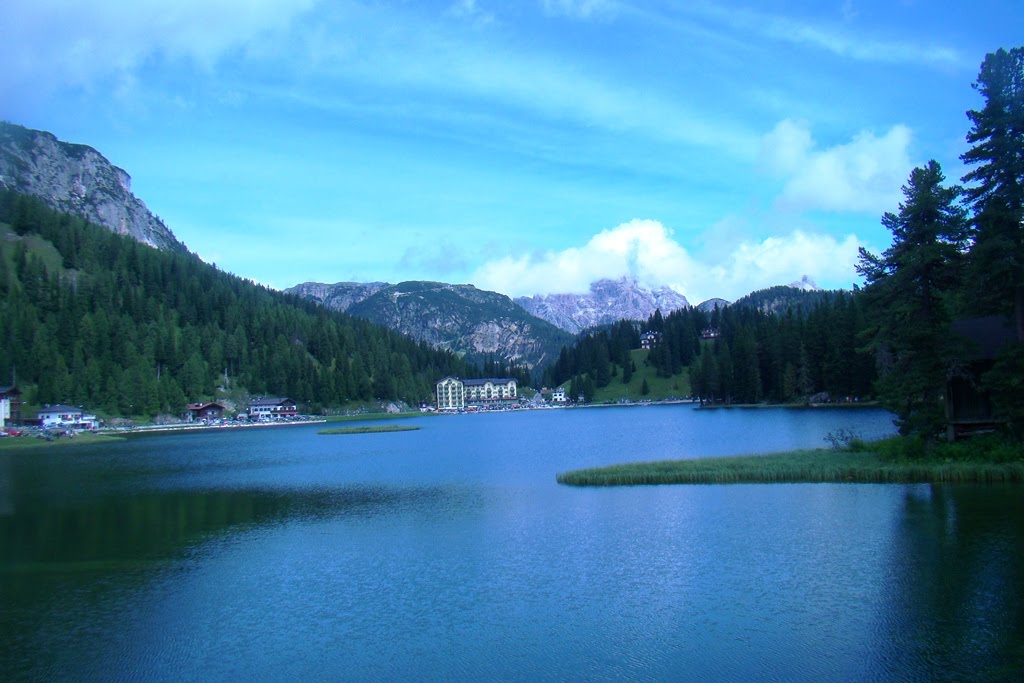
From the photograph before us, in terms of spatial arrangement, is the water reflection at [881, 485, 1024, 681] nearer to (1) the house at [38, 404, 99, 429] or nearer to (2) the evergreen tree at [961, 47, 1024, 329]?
(2) the evergreen tree at [961, 47, 1024, 329]

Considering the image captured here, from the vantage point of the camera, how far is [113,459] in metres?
69.8

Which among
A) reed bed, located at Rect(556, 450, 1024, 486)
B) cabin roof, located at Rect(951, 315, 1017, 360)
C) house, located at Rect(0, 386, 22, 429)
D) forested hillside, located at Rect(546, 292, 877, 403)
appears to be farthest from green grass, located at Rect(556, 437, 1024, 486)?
house, located at Rect(0, 386, 22, 429)

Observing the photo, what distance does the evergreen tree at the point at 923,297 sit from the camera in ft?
125

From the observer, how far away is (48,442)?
9738cm

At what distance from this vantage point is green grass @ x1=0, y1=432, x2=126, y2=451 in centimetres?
9212

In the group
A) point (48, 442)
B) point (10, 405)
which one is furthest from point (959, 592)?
point (10, 405)

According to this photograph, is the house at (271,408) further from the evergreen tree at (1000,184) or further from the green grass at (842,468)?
the evergreen tree at (1000,184)

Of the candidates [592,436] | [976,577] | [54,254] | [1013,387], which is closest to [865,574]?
[976,577]

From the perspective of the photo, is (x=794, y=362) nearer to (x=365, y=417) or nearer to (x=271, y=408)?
(x=365, y=417)

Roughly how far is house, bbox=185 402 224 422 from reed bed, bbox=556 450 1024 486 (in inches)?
4944

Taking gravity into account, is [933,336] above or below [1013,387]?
above

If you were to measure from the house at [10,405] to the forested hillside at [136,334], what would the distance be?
6.12m

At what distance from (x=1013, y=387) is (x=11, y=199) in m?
198

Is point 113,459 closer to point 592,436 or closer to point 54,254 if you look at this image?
point 592,436
